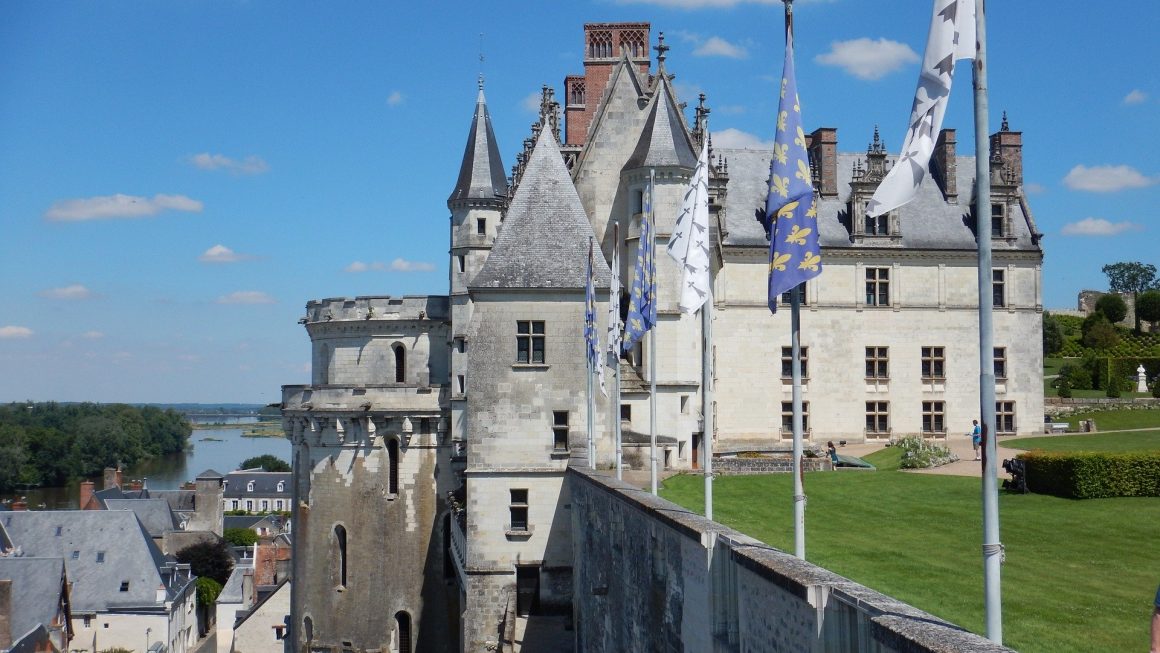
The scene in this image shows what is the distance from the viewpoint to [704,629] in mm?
11312

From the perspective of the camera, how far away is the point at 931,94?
24.0 feet

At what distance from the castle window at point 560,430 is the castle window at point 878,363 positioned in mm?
22052

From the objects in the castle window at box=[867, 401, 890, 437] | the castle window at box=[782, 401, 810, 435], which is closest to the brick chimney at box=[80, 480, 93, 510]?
the castle window at box=[782, 401, 810, 435]

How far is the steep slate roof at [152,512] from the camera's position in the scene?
76.9 meters

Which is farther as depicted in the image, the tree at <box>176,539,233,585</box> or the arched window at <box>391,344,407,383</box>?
the tree at <box>176,539,233,585</box>

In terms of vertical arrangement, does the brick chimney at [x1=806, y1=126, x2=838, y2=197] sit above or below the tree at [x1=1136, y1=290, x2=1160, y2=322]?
above

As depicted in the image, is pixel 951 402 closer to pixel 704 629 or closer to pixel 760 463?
pixel 760 463

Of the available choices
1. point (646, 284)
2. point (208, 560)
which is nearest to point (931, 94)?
point (646, 284)

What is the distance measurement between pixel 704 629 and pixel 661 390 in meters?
20.0

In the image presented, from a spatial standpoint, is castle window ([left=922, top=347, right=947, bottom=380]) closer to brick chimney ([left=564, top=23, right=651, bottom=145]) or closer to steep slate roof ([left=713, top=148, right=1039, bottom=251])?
steep slate roof ([left=713, top=148, right=1039, bottom=251])

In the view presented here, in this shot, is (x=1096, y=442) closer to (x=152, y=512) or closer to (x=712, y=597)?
(x=712, y=597)

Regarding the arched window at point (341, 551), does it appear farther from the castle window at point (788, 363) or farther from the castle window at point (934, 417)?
the castle window at point (934, 417)

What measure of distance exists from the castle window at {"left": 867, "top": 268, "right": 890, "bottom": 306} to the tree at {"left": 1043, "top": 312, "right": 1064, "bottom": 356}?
1403 inches

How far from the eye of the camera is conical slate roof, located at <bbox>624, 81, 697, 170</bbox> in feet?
101
